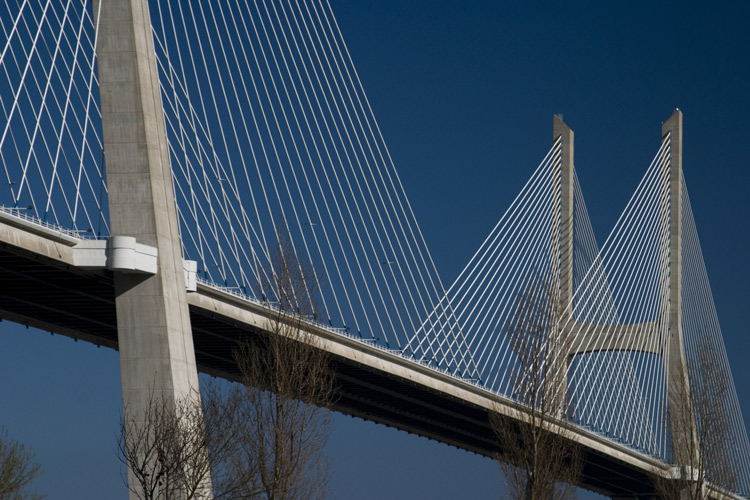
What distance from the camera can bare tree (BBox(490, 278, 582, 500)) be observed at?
126 feet

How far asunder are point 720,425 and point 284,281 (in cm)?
1905

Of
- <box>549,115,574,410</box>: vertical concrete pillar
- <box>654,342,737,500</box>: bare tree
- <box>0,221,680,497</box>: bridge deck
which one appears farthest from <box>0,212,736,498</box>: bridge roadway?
<box>549,115,574,410</box>: vertical concrete pillar

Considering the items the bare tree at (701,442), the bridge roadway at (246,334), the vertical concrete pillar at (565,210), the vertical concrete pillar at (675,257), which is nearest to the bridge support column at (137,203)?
the bridge roadway at (246,334)

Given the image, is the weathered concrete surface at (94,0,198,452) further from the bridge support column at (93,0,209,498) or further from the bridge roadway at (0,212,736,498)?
the bridge roadway at (0,212,736,498)

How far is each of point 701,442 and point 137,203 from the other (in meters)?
22.4

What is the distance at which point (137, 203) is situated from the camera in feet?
88.6

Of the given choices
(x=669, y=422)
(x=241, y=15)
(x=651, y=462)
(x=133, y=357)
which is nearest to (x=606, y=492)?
(x=651, y=462)

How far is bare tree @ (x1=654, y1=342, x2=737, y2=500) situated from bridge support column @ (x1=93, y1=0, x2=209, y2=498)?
69.2ft

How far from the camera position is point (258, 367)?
29.5 m

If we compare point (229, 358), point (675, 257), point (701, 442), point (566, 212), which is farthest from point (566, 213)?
point (229, 358)

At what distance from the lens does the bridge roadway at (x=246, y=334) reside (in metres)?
27.3

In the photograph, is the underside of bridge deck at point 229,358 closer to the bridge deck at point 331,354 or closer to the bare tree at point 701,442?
the bridge deck at point 331,354

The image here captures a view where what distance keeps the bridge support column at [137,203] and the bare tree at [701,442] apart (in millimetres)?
21090

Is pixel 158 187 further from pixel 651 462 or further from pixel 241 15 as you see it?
pixel 651 462
